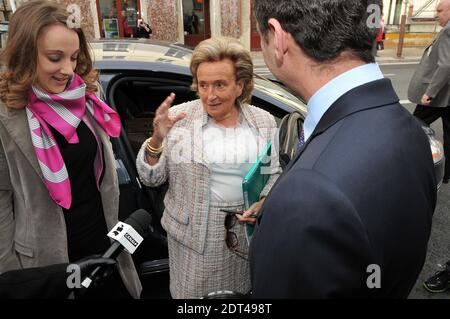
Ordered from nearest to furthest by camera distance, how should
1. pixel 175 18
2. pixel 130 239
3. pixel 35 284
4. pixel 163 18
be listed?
pixel 35 284
pixel 130 239
pixel 163 18
pixel 175 18

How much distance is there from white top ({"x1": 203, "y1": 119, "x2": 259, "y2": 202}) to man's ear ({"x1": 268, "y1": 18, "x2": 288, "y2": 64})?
783 millimetres

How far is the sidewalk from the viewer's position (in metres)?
13.9

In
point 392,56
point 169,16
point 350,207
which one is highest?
point 169,16

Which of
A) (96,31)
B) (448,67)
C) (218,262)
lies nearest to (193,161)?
(218,262)

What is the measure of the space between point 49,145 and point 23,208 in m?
0.28

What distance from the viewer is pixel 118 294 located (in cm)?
190

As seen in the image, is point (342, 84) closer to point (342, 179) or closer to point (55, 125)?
point (342, 179)

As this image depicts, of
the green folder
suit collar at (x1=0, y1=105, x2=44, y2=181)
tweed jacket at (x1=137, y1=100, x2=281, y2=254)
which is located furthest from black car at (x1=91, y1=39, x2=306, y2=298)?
the green folder

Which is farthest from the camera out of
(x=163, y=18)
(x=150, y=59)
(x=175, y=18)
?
(x=175, y=18)

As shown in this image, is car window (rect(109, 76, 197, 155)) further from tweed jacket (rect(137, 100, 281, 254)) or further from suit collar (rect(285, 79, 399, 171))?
suit collar (rect(285, 79, 399, 171))

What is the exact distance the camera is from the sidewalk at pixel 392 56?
13945 millimetres

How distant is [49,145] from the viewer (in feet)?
4.81

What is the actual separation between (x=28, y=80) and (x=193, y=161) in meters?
0.73

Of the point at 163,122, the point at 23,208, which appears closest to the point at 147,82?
the point at 163,122
